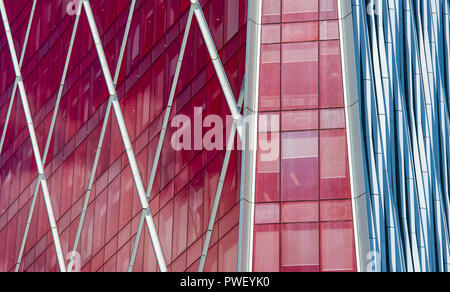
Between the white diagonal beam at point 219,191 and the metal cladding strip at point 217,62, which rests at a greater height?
the metal cladding strip at point 217,62

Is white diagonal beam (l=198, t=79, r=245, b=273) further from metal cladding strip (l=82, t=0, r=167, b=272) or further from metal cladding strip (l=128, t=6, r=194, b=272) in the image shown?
metal cladding strip (l=128, t=6, r=194, b=272)

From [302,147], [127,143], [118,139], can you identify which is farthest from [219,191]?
[118,139]

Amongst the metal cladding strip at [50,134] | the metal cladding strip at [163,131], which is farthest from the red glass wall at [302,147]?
the metal cladding strip at [50,134]

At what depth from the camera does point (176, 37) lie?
34.5 metres

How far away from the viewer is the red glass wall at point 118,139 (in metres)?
31.6

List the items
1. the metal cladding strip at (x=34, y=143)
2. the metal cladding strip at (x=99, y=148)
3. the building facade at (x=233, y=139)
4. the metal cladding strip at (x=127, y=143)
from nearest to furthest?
the building facade at (x=233, y=139) < the metal cladding strip at (x=127, y=143) < the metal cladding strip at (x=99, y=148) < the metal cladding strip at (x=34, y=143)

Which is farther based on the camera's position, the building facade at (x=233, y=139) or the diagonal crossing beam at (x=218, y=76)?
the diagonal crossing beam at (x=218, y=76)

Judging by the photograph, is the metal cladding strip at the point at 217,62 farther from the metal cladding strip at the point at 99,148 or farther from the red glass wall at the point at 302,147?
the metal cladding strip at the point at 99,148

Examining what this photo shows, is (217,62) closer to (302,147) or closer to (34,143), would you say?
(302,147)

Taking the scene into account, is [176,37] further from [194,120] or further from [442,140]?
[442,140]

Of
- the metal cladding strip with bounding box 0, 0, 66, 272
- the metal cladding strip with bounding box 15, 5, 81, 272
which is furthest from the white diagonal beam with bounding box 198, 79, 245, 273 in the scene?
the metal cladding strip with bounding box 15, 5, 81, 272

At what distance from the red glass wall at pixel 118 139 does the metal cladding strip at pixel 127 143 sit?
0.92ft
